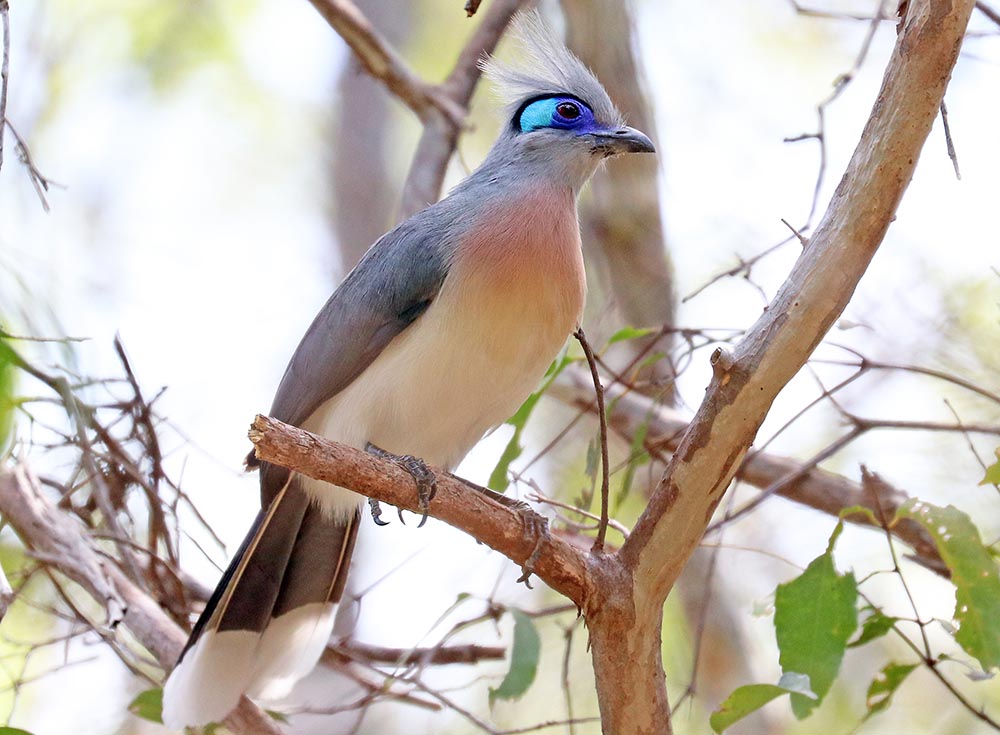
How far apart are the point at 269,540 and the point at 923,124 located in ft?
9.00

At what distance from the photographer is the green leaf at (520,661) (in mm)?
3475

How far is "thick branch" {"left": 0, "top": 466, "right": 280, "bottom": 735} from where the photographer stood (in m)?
3.49

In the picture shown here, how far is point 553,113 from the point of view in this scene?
4180 millimetres

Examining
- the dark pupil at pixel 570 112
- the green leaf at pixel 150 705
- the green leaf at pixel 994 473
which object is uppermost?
the dark pupil at pixel 570 112

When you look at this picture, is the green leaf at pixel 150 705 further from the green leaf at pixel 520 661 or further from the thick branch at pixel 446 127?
the thick branch at pixel 446 127

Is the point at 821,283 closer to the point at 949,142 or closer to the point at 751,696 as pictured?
the point at 949,142

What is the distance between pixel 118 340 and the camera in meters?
3.51

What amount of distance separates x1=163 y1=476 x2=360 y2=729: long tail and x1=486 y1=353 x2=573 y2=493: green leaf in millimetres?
723

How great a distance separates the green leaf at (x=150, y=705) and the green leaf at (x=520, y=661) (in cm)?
120

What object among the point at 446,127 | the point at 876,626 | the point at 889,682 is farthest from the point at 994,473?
the point at 446,127

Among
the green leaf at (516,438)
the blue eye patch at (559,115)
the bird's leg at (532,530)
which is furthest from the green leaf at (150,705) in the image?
the blue eye patch at (559,115)

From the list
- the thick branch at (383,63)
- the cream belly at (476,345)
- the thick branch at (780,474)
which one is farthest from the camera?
the thick branch at (383,63)

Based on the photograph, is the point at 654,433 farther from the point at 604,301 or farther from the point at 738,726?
the point at 738,726

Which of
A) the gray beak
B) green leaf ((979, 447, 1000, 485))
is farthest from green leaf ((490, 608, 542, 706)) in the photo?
the gray beak
